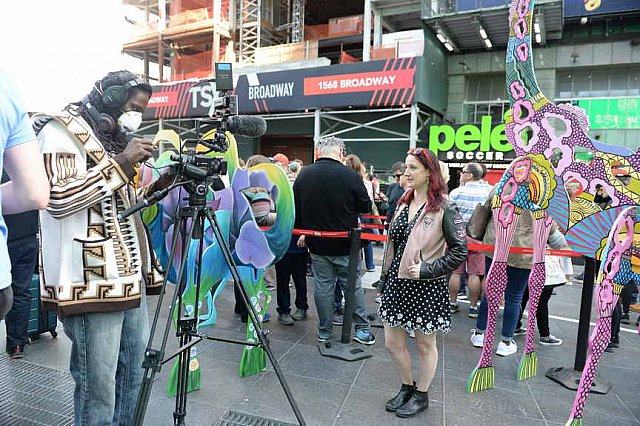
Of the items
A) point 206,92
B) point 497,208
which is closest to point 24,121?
point 206,92

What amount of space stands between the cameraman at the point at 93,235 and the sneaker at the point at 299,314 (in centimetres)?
297

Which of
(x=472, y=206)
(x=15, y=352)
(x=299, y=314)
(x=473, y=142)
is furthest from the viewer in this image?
(x=473, y=142)

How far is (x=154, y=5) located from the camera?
71.5ft

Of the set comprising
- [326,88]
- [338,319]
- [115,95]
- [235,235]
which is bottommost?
[338,319]

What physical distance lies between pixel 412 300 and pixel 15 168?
218 cm

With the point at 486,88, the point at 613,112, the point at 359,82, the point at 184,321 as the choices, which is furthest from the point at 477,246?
the point at 486,88

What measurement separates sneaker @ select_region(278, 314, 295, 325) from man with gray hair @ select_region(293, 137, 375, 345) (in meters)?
0.60

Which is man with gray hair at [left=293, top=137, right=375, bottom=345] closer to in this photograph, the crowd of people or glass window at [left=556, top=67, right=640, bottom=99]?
the crowd of people

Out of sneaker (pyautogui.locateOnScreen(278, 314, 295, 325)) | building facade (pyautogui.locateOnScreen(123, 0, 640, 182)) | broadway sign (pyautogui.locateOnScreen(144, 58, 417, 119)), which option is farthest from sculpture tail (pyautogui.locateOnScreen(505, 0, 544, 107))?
broadway sign (pyautogui.locateOnScreen(144, 58, 417, 119))

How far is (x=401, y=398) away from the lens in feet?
9.64

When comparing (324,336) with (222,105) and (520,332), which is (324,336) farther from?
(222,105)

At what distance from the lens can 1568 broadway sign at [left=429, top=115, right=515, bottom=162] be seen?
10.5m

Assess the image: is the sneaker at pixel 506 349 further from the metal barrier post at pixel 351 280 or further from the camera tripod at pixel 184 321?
the camera tripod at pixel 184 321

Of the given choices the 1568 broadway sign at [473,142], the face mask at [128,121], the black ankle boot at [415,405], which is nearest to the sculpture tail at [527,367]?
the black ankle boot at [415,405]
